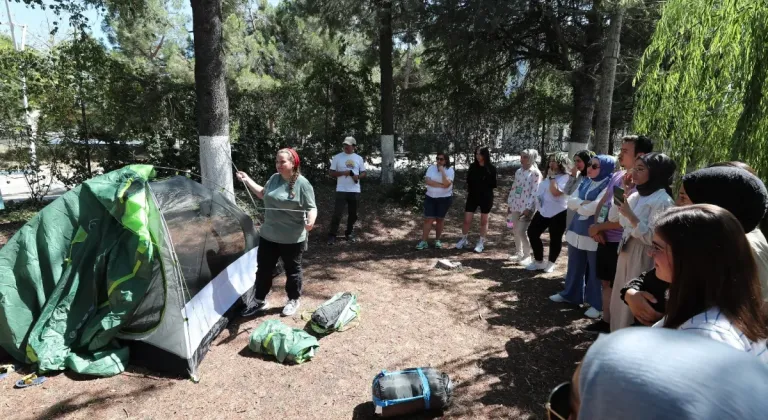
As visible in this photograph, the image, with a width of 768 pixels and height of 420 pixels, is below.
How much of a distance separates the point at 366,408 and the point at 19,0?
26.2ft

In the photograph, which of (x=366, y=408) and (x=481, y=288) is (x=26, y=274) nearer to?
(x=366, y=408)

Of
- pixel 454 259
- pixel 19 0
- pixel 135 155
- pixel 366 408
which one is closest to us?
pixel 366 408

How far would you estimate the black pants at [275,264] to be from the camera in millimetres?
3906

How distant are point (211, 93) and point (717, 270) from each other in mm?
4989

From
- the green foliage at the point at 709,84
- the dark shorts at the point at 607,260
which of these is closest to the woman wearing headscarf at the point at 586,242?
the dark shorts at the point at 607,260

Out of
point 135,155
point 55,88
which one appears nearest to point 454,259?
point 135,155

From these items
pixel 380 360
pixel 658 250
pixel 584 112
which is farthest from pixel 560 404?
pixel 584 112

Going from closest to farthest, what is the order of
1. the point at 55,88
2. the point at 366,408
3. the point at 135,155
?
the point at 366,408 < the point at 55,88 < the point at 135,155

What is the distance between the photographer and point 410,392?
2.67m

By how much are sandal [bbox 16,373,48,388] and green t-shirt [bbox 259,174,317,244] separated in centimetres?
184

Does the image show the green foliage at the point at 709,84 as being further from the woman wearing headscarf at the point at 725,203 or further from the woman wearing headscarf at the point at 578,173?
the woman wearing headscarf at the point at 725,203

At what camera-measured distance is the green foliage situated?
2.74 m

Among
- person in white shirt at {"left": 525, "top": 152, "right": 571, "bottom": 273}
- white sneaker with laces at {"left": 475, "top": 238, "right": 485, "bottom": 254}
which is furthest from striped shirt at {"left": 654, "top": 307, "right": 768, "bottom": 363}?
white sneaker with laces at {"left": 475, "top": 238, "right": 485, "bottom": 254}

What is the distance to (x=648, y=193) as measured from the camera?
2916mm
